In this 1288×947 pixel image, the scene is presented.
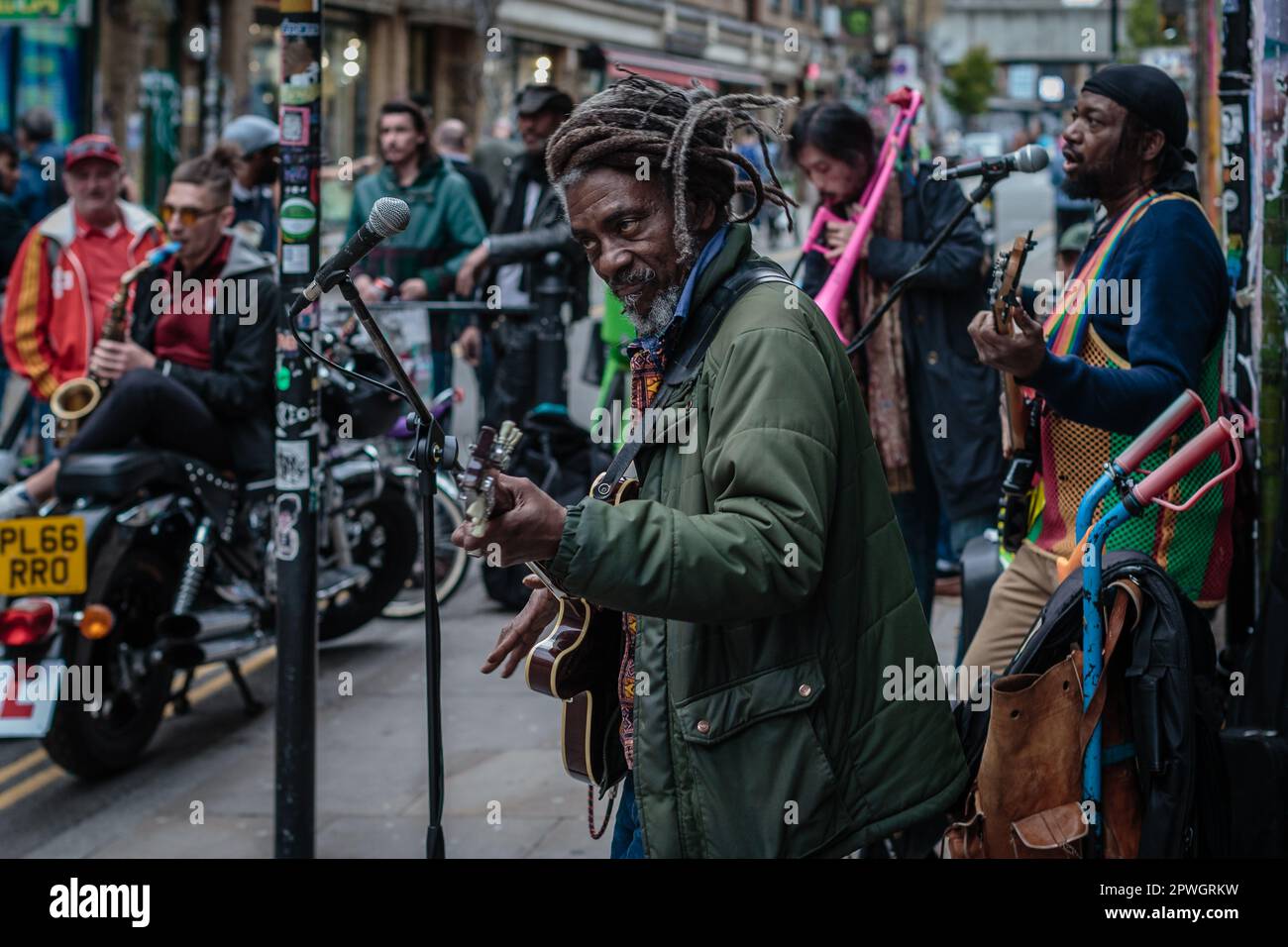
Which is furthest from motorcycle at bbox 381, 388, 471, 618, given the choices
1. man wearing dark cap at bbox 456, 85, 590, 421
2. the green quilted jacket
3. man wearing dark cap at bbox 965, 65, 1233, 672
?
the green quilted jacket

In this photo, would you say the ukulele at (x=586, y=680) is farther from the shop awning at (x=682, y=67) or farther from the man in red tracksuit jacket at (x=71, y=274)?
the shop awning at (x=682, y=67)

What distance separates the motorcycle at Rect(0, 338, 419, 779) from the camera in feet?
17.6

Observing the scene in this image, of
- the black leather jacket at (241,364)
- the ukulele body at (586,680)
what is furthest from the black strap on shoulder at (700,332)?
the black leather jacket at (241,364)

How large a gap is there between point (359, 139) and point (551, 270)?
2143cm

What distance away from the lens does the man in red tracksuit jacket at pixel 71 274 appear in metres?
7.57

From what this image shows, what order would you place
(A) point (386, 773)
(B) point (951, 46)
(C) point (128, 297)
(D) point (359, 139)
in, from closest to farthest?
(A) point (386, 773), (C) point (128, 297), (D) point (359, 139), (B) point (951, 46)

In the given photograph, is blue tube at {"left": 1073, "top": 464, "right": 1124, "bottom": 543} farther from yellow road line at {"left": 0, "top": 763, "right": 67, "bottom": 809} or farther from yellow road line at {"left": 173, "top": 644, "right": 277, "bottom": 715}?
yellow road line at {"left": 173, "top": 644, "right": 277, "bottom": 715}

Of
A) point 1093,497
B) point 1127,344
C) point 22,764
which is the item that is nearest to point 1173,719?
point 1093,497

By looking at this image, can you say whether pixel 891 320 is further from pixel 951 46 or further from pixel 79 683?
pixel 951 46

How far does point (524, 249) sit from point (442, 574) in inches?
62.6

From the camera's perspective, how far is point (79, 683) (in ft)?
18.0

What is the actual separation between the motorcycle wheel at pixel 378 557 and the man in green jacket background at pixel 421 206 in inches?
70.3

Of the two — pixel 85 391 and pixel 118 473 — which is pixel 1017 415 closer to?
pixel 118 473
